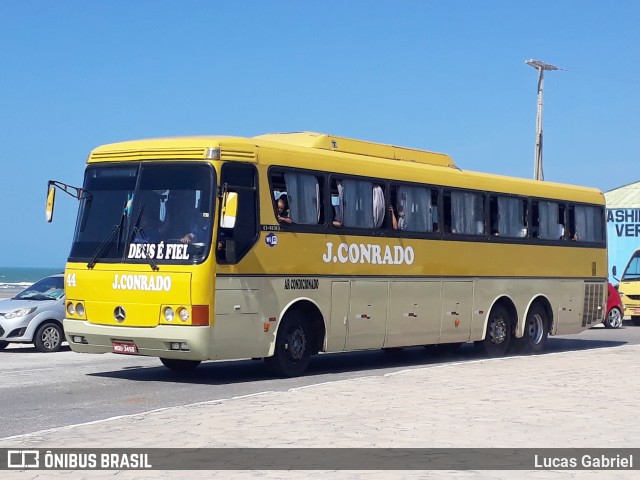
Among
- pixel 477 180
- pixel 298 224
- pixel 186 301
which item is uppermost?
pixel 477 180

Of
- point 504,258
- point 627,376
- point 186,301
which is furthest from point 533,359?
point 186,301

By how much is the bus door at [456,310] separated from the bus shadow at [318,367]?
54 cm

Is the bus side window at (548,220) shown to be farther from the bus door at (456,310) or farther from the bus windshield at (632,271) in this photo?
the bus windshield at (632,271)

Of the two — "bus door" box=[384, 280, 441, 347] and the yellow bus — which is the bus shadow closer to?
the yellow bus

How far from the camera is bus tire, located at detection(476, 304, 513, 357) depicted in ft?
72.5

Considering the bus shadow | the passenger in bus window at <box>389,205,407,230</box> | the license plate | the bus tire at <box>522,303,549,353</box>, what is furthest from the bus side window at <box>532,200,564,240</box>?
the license plate

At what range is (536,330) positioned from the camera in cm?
2367

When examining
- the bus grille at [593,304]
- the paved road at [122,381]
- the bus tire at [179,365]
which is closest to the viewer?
the paved road at [122,381]

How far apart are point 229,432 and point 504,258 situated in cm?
1248

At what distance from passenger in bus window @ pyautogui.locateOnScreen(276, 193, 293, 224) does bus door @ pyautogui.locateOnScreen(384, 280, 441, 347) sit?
2979 millimetres

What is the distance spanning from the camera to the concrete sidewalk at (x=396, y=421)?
394 inches

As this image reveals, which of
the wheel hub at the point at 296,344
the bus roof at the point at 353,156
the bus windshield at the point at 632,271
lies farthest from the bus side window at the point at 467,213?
the bus windshield at the point at 632,271

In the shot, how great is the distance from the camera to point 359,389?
14625 mm
